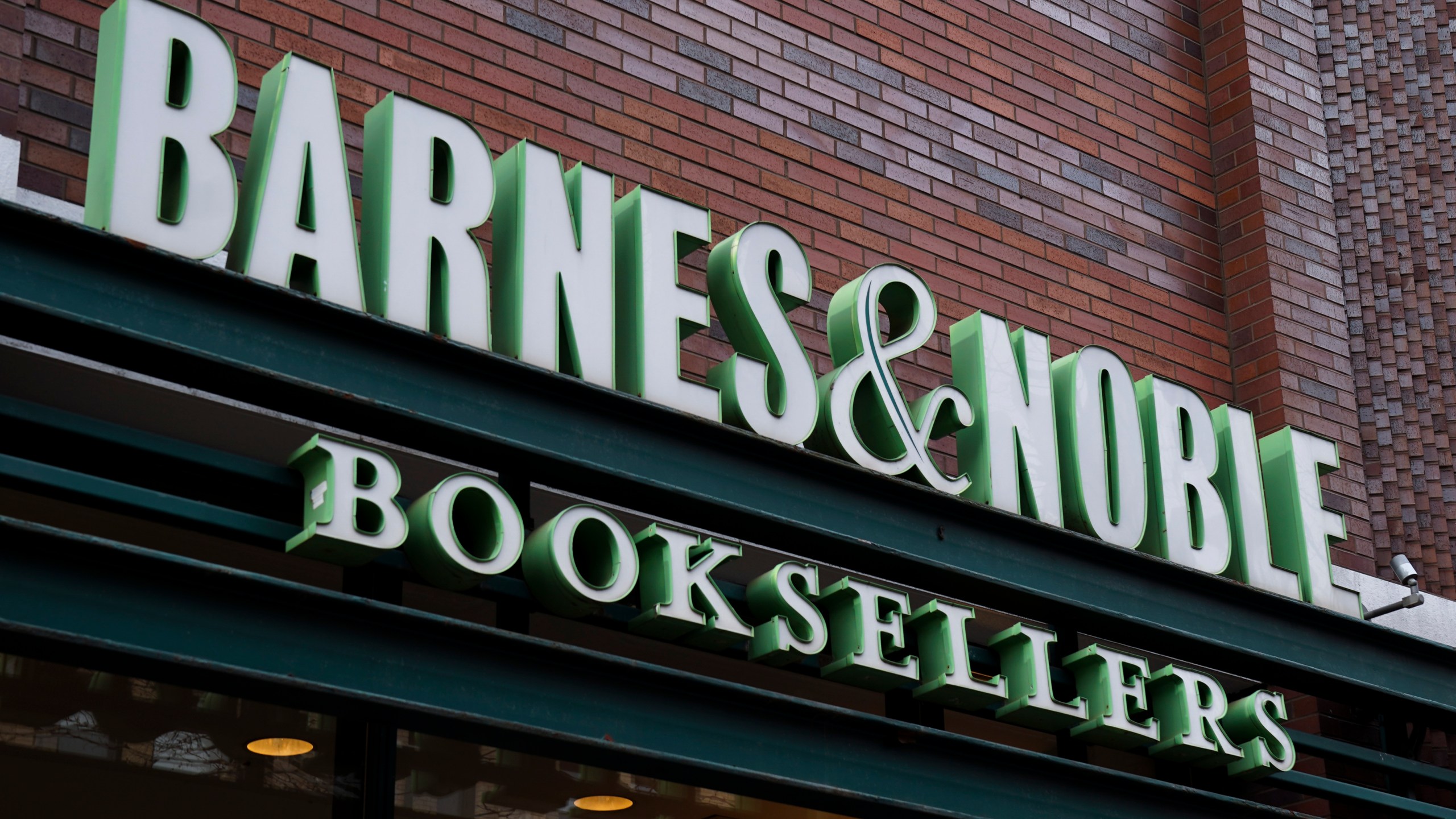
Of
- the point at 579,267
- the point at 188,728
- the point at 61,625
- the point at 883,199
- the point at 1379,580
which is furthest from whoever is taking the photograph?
the point at 1379,580

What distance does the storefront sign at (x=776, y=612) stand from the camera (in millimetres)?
4344

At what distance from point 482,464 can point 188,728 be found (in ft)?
3.40

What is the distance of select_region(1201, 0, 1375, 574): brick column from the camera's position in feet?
26.5

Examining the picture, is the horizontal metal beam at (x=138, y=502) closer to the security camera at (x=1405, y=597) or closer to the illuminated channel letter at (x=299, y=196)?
the illuminated channel letter at (x=299, y=196)

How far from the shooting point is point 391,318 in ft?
15.6

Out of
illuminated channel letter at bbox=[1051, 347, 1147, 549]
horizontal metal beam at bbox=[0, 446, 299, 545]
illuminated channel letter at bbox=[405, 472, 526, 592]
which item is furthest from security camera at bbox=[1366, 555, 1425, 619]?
horizontal metal beam at bbox=[0, 446, 299, 545]

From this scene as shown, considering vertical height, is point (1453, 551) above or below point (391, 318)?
above

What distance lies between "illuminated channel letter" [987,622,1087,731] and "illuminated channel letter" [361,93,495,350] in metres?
1.92

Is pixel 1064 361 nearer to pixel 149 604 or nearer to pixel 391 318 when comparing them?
pixel 391 318

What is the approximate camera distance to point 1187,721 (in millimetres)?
5770

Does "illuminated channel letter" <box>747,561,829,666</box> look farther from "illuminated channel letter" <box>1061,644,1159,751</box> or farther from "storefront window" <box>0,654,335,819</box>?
"storefront window" <box>0,654,335,819</box>

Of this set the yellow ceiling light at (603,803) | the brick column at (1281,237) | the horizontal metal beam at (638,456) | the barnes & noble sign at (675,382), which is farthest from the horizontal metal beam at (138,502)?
the brick column at (1281,237)

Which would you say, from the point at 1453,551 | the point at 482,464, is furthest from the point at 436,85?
the point at 1453,551

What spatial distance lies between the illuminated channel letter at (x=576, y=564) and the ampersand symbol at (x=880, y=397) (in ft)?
3.48
